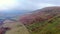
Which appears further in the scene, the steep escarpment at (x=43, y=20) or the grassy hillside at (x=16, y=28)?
the grassy hillside at (x=16, y=28)

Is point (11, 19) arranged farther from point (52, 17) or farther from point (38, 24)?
point (52, 17)

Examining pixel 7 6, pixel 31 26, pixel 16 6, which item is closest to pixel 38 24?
pixel 31 26

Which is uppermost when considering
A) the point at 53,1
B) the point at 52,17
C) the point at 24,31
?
the point at 53,1

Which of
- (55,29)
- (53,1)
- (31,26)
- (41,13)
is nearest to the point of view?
(55,29)

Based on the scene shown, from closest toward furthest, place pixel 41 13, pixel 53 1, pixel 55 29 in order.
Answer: pixel 55 29 < pixel 41 13 < pixel 53 1

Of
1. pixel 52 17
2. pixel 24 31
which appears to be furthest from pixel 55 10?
pixel 24 31

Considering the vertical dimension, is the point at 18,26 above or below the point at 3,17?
below

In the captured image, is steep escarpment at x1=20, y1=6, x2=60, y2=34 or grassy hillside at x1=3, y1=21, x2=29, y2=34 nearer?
steep escarpment at x1=20, y1=6, x2=60, y2=34

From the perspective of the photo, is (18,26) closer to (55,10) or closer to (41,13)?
(41,13)

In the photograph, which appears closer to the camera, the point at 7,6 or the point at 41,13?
the point at 41,13
